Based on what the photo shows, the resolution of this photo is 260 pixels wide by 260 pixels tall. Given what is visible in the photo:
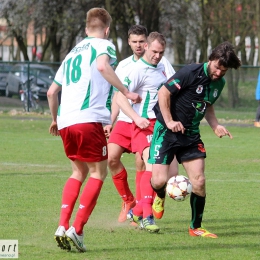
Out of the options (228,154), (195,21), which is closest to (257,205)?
(228,154)

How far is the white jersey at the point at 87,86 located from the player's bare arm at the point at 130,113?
2.98 feet

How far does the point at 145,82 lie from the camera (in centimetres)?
799

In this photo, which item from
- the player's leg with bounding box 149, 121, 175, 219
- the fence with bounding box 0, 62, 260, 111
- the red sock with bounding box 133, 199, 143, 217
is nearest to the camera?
the player's leg with bounding box 149, 121, 175, 219

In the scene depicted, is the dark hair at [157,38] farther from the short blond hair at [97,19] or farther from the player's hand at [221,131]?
the short blond hair at [97,19]

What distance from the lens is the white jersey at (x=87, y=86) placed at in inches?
247

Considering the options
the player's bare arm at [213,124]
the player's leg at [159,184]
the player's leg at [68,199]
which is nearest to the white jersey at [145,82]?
the player's bare arm at [213,124]

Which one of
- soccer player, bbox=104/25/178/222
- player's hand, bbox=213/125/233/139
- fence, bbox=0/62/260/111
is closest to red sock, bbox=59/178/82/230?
player's hand, bbox=213/125/233/139

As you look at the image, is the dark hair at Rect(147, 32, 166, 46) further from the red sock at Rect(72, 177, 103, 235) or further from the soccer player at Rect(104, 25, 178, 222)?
the red sock at Rect(72, 177, 103, 235)

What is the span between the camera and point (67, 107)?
6359 millimetres

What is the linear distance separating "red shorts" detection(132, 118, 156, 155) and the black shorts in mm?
665

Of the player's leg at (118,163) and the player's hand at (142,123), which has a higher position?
the player's hand at (142,123)

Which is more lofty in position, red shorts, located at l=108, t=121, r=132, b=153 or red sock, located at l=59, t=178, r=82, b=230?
red shorts, located at l=108, t=121, r=132, b=153

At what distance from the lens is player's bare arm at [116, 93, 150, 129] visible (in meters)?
7.23

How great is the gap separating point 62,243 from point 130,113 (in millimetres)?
1832
